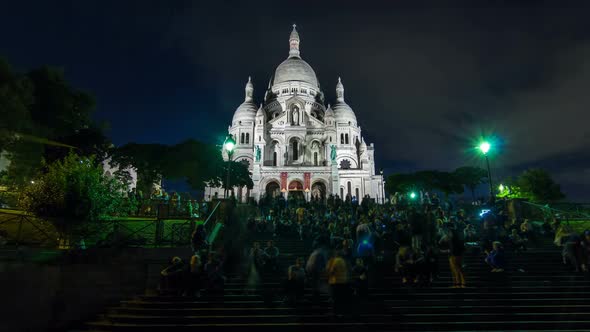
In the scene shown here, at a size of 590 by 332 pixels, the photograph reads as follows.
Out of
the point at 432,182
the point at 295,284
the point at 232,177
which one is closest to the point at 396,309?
the point at 295,284

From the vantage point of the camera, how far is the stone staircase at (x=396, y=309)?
688 centimetres

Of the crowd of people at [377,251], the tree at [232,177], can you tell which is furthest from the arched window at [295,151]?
the crowd of people at [377,251]

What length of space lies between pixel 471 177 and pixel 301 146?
27.4m

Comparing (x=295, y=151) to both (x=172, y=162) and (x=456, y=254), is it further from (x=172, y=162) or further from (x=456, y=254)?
(x=456, y=254)

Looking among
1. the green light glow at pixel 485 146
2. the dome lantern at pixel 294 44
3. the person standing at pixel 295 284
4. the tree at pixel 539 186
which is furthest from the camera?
the dome lantern at pixel 294 44

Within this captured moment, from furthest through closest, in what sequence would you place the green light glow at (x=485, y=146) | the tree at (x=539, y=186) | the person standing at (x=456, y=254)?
the tree at (x=539, y=186)
the green light glow at (x=485, y=146)
the person standing at (x=456, y=254)

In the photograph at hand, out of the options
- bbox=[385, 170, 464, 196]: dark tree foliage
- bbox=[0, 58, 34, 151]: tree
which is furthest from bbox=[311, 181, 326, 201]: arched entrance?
bbox=[0, 58, 34, 151]: tree

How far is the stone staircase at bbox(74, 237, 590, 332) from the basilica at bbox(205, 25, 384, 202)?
29.1 meters

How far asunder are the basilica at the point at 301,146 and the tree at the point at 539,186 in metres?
20.8

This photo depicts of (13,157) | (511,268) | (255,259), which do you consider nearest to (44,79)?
(13,157)

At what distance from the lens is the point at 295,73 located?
199ft

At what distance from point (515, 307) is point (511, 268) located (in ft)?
8.53

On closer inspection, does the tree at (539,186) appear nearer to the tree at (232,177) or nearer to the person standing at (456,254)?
the tree at (232,177)

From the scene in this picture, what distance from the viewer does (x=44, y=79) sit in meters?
22.1
